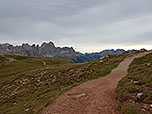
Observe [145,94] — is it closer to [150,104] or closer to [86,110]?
[150,104]

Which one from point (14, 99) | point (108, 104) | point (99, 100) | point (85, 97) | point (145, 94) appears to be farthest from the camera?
point (14, 99)

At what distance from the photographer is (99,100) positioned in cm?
1297

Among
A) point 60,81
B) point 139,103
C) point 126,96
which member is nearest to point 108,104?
point 126,96

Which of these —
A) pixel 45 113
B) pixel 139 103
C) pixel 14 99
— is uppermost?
pixel 139 103

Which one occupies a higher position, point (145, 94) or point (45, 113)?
point (145, 94)

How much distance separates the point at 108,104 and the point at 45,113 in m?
6.29

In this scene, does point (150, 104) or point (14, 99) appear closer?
point (150, 104)

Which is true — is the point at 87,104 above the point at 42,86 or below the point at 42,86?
above

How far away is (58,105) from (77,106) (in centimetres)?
219

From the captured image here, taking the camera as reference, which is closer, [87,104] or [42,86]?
[87,104]

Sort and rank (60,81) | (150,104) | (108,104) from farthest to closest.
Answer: (60,81), (108,104), (150,104)

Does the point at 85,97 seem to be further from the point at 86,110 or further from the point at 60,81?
the point at 60,81

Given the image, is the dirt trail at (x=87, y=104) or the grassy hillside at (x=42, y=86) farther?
the grassy hillside at (x=42, y=86)

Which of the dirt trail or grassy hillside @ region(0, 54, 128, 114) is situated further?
grassy hillside @ region(0, 54, 128, 114)
